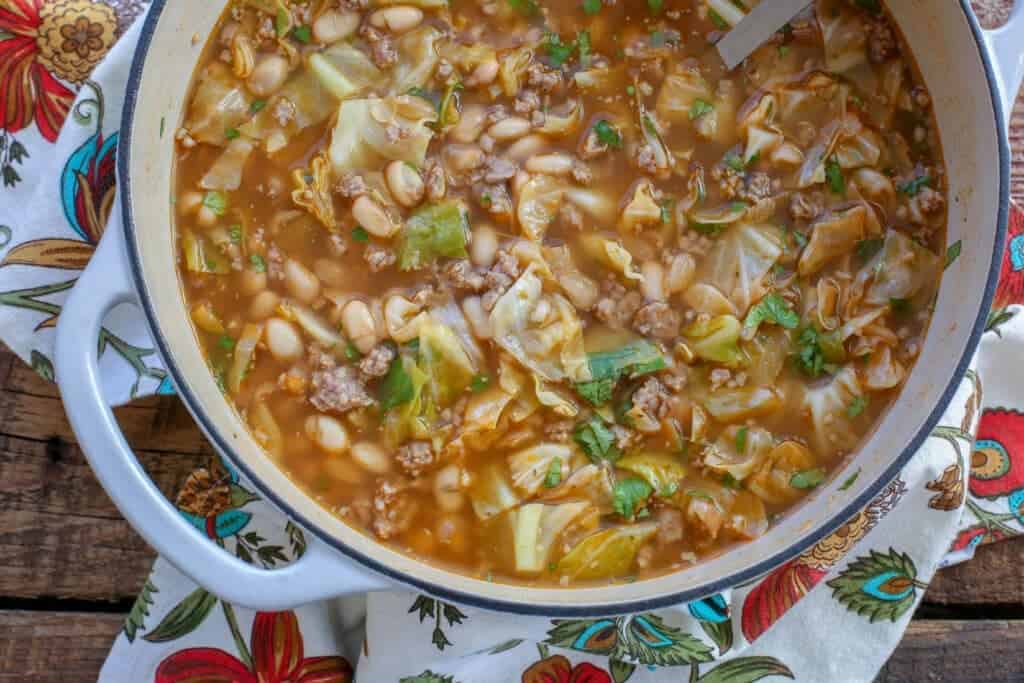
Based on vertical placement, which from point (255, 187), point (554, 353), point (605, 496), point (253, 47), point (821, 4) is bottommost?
point (605, 496)

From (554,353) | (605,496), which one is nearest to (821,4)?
(554,353)

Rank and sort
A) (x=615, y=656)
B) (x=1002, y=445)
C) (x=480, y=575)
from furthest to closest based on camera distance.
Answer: (x=1002, y=445)
(x=615, y=656)
(x=480, y=575)

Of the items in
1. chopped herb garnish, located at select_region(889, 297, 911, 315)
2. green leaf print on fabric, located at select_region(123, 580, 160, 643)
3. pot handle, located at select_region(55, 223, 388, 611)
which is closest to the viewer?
pot handle, located at select_region(55, 223, 388, 611)

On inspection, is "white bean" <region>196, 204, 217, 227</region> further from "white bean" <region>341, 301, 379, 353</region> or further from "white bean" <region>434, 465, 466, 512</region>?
"white bean" <region>434, 465, 466, 512</region>

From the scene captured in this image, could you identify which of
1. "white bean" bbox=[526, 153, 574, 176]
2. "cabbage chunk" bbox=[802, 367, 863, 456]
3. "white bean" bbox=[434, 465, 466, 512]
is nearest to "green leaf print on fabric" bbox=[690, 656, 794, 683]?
"cabbage chunk" bbox=[802, 367, 863, 456]

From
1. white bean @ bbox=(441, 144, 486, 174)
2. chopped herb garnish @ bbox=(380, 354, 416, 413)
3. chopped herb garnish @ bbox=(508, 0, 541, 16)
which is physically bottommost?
chopped herb garnish @ bbox=(380, 354, 416, 413)

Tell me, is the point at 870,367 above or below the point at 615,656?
above

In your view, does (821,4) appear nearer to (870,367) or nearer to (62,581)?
(870,367)
